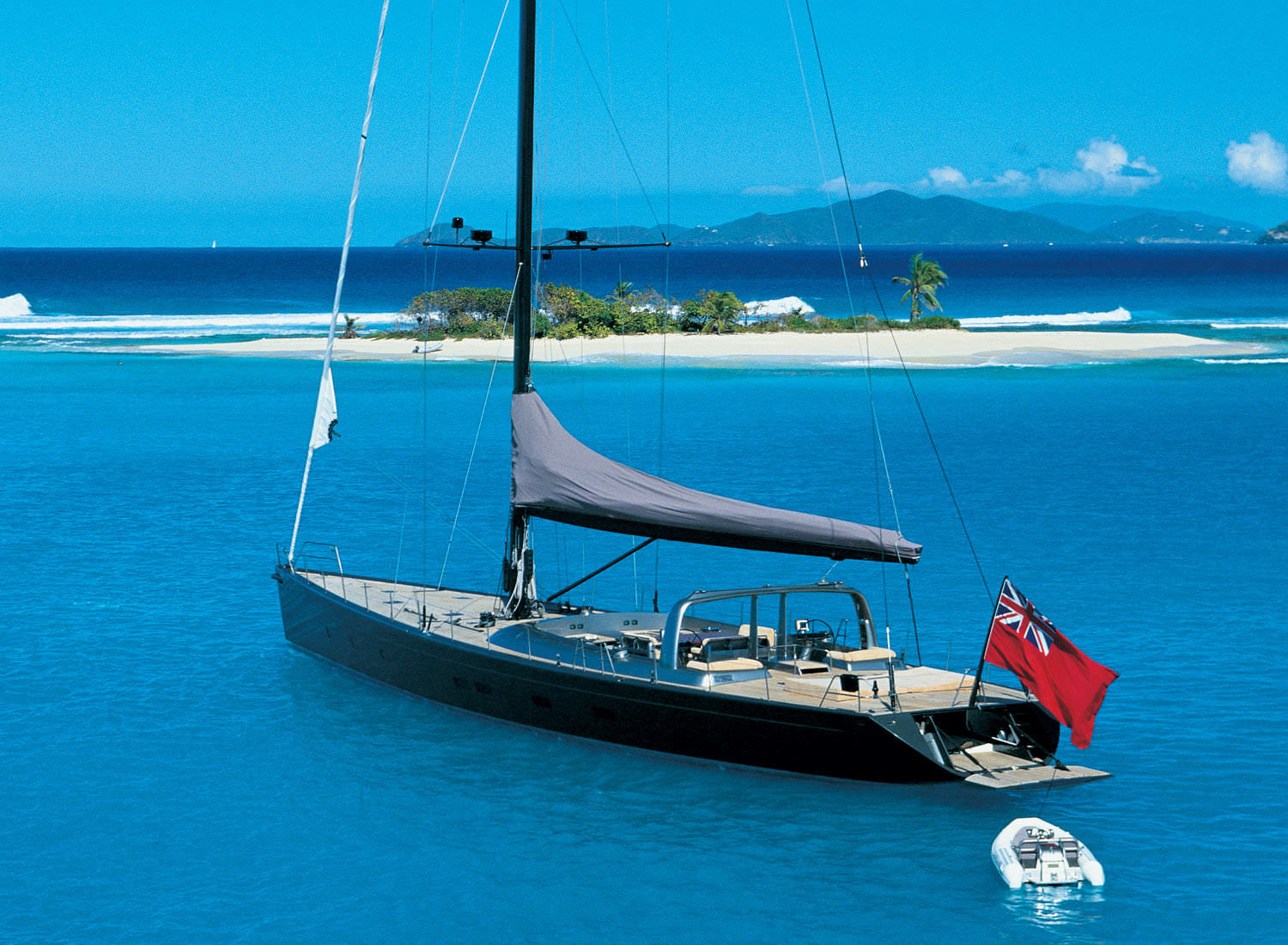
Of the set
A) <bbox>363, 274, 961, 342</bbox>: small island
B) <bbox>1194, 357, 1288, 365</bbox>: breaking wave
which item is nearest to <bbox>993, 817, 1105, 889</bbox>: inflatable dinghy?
<bbox>363, 274, 961, 342</bbox>: small island

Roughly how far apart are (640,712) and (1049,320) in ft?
332

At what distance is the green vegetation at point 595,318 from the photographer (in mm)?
80312

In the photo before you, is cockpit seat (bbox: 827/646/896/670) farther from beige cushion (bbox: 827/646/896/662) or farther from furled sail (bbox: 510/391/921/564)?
furled sail (bbox: 510/391/921/564)

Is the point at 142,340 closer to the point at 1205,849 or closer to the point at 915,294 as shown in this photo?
the point at 915,294

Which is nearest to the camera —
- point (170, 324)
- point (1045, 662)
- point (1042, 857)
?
point (1042, 857)

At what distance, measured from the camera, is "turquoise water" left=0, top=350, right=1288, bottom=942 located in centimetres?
1471

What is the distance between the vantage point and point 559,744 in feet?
61.9

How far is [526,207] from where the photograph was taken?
2091 cm

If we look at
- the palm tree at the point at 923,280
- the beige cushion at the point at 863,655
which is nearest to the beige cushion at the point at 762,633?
the beige cushion at the point at 863,655

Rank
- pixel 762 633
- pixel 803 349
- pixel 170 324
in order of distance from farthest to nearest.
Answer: pixel 170 324
pixel 803 349
pixel 762 633

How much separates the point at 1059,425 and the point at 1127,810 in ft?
118

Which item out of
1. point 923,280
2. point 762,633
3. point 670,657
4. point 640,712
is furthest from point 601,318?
point 640,712

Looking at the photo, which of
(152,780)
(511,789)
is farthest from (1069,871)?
(152,780)

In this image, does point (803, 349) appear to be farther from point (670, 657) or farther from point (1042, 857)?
point (1042, 857)
